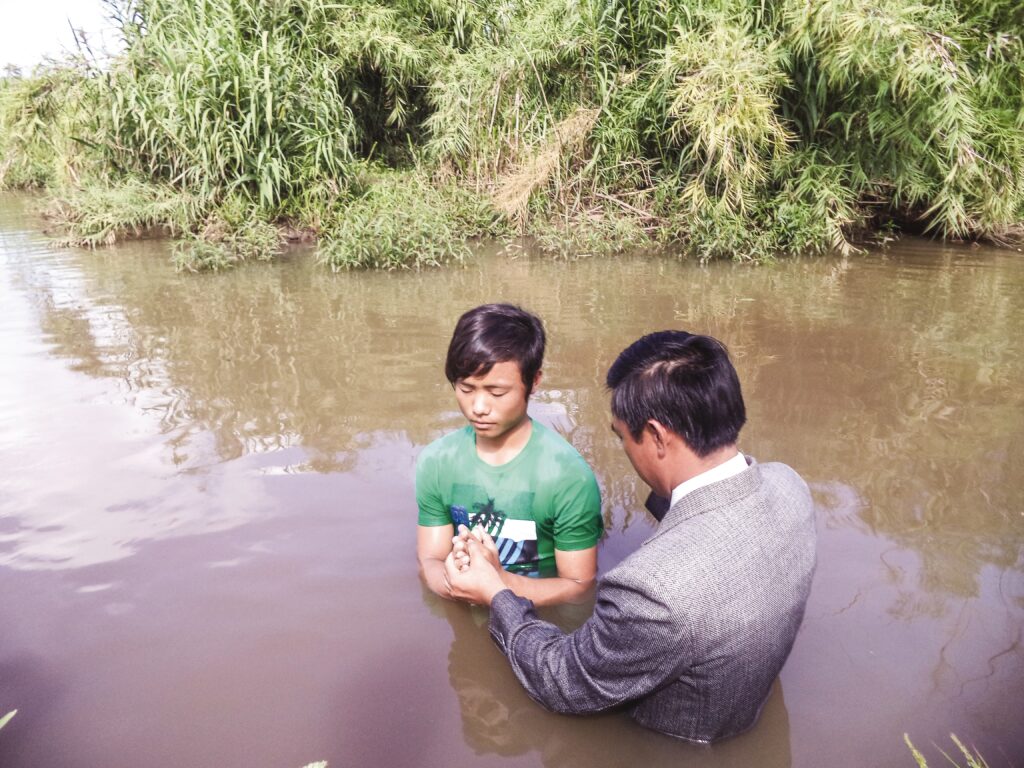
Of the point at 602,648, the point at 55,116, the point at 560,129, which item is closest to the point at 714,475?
the point at 602,648

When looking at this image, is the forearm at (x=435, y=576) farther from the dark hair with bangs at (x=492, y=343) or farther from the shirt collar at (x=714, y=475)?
the shirt collar at (x=714, y=475)

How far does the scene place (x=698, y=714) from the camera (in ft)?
5.92

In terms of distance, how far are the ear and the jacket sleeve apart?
0.29 metres

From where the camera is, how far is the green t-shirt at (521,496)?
7.52ft

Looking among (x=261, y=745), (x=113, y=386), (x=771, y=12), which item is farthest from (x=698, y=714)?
(x=771, y=12)

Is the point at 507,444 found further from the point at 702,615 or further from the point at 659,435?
the point at 702,615

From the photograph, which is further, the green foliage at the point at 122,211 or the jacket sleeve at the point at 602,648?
the green foliage at the point at 122,211

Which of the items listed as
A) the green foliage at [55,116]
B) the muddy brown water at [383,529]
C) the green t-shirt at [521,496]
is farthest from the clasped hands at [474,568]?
the green foliage at [55,116]

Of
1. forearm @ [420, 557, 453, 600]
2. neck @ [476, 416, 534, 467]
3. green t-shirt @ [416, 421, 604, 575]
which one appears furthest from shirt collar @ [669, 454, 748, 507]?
forearm @ [420, 557, 453, 600]

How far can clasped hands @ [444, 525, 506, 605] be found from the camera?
2.13 meters

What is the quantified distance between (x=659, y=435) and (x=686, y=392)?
12cm

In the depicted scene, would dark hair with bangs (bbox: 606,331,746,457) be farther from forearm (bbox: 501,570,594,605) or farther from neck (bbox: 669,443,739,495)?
forearm (bbox: 501,570,594,605)

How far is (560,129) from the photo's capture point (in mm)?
8547

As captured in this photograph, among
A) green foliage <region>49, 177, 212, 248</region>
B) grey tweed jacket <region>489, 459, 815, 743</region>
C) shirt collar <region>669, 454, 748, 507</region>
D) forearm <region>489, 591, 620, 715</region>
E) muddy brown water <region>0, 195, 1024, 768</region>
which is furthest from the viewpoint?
green foliage <region>49, 177, 212, 248</region>
